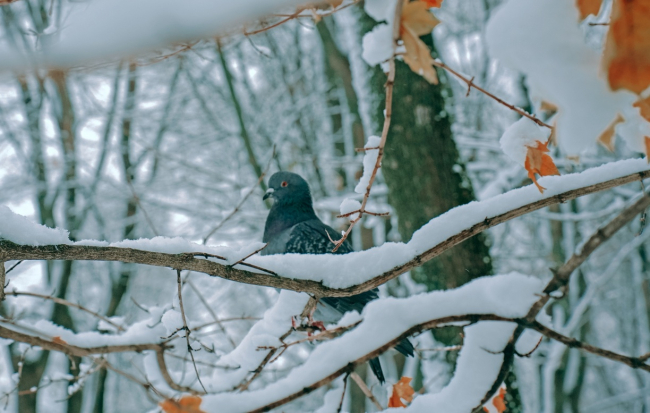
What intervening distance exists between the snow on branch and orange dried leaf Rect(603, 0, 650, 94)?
2.70 ft

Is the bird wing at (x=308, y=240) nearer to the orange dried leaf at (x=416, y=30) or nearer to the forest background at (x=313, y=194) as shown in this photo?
the forest background at (x=313, y=194)

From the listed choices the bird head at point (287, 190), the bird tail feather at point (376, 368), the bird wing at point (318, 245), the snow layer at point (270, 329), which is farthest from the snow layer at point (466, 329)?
the bird head at point (287, 190)

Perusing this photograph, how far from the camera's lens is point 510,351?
1414 mm

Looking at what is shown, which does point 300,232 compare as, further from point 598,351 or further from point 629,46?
point 629,46

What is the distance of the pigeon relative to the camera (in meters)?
3.29

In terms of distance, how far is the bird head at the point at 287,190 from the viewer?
151 inches

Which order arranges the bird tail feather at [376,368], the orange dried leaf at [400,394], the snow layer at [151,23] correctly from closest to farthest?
1. the snow layer at [151,23]
2. the orange dried leaf at [400,394]
3. the bird tail feather at [376,368]

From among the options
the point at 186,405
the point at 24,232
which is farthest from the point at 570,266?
the point at 24,232

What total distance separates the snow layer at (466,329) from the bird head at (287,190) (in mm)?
2388

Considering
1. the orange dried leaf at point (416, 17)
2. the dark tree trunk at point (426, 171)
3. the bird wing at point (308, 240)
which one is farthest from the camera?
the bird wing at point (308, 240)

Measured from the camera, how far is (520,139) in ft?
3.89

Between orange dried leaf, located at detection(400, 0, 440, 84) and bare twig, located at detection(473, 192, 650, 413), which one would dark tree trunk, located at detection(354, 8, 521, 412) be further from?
orange dried leaf, located at detection(400, 0, 440, 84)

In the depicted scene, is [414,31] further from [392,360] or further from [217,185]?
[217,185]

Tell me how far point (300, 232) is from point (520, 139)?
2446 mm
